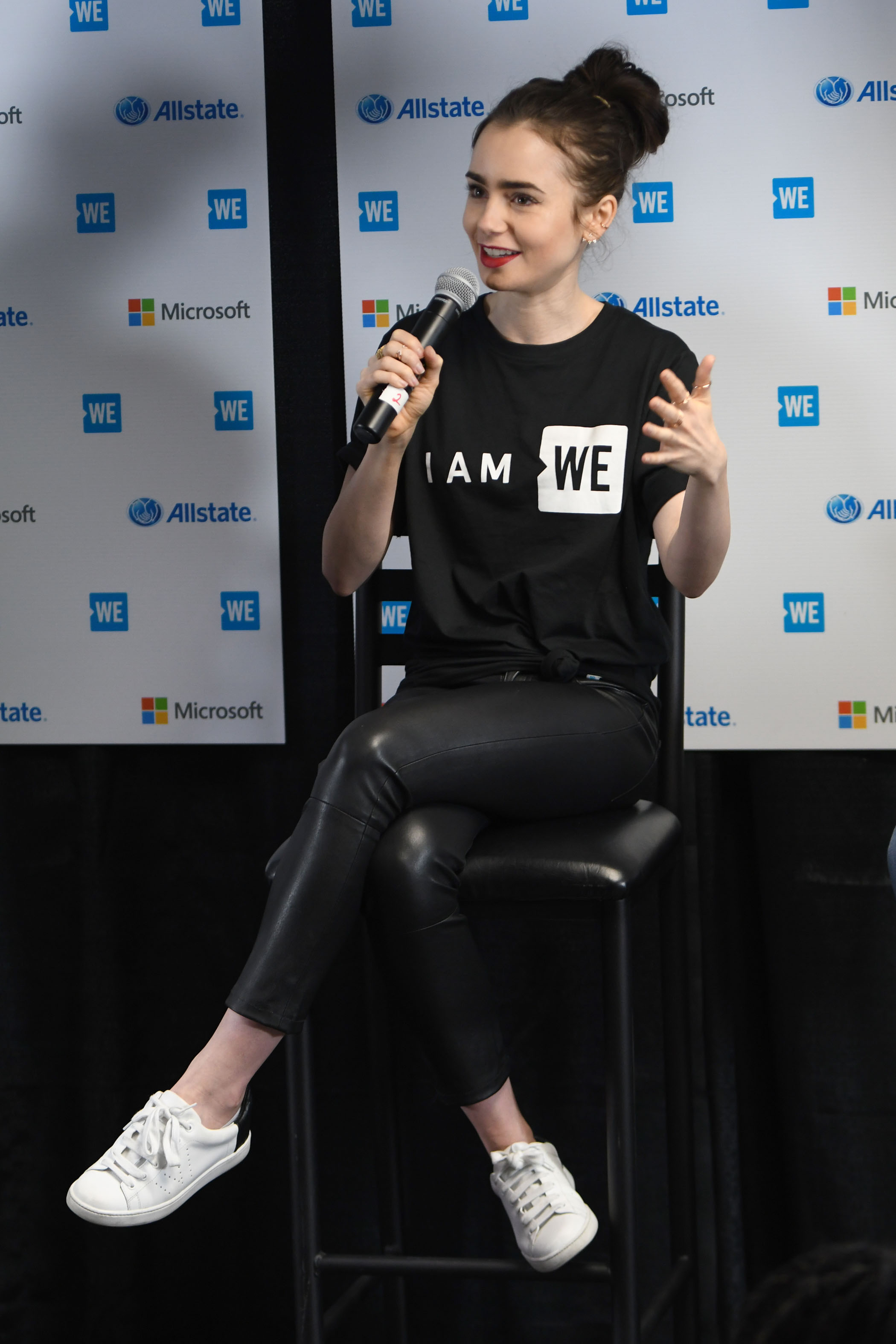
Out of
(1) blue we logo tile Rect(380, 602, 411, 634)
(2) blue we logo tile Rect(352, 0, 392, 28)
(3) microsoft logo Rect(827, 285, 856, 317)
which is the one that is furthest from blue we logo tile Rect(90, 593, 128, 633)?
(3) microsoft logo Rect(827, 285, 856, 317)

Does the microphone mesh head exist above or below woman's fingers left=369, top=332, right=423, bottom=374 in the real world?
above

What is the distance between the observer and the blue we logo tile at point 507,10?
1.67 metres

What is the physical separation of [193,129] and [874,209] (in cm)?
96

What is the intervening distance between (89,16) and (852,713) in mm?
1479

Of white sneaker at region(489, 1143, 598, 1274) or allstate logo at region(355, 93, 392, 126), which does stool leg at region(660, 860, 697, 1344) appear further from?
allstate logo at region(355, 93, 392, 126)

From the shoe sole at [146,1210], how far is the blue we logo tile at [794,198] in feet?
4.46

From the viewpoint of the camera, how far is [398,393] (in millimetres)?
1202

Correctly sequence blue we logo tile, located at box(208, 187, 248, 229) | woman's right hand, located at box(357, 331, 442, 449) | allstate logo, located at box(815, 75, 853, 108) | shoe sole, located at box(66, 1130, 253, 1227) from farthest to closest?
blue we logo tile, located at box(208, 187, 248, 229)
allstate logo, located at box(815, 75, 853, 108)
woman's right hand, located at box(357, 331, 442, 449)
shoe sole, located at box(66, 1130, 253, 1227)

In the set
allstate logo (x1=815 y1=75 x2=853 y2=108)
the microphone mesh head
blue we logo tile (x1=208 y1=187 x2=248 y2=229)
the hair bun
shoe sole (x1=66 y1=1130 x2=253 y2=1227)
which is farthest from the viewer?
blue we logo tile (x1=208 y1=187 x2=248 y2=229)

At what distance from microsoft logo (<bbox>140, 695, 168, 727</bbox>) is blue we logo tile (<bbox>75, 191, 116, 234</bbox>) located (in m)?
0.69

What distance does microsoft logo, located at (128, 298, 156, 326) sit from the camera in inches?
70.0

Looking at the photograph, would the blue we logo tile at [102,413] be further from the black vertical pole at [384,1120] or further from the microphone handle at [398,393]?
the black vertical pole at [384,1120]

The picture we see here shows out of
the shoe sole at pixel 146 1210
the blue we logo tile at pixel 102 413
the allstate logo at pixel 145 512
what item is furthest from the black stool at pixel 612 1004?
the blue we logo tile at pixel 102 413

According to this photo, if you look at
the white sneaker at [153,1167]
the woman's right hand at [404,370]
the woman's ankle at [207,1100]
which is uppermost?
the woman's right hand at [404,370]
